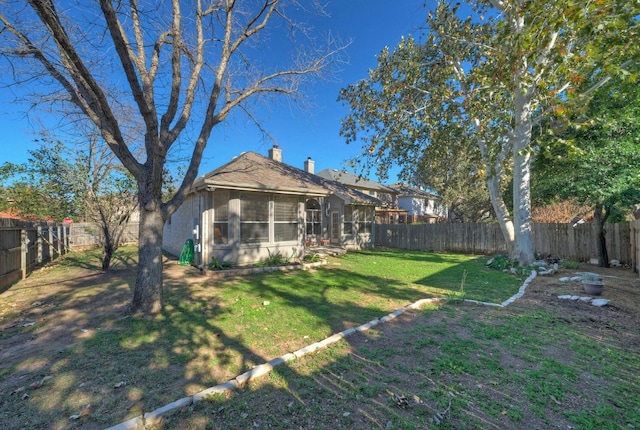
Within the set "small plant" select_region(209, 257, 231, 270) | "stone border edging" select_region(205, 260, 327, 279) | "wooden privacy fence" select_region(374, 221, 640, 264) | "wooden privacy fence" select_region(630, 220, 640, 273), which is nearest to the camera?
"wooden privacy fence" select_region(630, 220, 640, 273)

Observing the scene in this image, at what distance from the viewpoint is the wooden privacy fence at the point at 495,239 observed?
33.5 ft

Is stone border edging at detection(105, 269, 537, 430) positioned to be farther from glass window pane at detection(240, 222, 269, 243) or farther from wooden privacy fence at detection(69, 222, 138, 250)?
wooden privacy fence at detection(69, 222, 138, 250)

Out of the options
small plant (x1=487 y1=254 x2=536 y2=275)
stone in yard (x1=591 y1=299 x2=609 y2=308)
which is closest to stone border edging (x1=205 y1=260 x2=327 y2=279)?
small plant (x1=487 y1=254 x2=536 y2=275)

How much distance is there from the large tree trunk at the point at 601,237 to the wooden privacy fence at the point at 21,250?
58.4 feet

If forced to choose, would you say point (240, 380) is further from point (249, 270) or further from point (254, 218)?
point (254, 218)

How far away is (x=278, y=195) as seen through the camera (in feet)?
34.5

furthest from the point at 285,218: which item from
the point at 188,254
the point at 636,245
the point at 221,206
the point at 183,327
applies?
the point at 636,245

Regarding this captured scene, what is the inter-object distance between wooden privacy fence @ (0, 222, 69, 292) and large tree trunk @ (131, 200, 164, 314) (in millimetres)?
4731

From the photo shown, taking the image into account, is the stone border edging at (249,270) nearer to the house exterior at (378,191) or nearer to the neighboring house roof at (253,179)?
the neighboring house roof at (253,179)

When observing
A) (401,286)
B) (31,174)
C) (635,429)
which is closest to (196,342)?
(635,429)

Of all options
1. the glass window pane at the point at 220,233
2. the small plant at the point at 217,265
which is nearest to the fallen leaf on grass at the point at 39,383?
the small plant at the point at 217,265

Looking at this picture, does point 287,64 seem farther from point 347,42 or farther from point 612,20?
point 612,20

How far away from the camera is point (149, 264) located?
16.4 feet

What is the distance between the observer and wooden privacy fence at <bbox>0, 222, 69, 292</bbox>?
6.96 m
